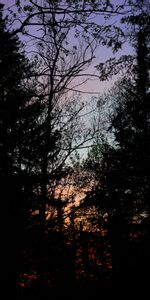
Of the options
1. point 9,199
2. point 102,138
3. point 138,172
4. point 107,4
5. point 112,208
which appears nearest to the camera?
point 107,4

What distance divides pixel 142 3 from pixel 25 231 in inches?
393

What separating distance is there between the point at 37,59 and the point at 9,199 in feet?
20.5

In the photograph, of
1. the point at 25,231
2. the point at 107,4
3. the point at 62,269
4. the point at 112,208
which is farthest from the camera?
the point at 112,208

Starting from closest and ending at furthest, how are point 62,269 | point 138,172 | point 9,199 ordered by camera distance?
point 9,199, point 62,269, point 138,172

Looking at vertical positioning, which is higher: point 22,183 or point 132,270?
point 22,183

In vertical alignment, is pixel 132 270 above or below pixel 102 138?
below

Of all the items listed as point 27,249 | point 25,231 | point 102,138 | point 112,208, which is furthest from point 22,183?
point 102,138

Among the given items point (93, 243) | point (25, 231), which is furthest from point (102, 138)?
point (25, 231)

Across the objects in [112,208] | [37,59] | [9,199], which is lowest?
[9,199]

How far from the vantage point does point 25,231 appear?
507 inches

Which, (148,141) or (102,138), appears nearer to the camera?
(148,141)

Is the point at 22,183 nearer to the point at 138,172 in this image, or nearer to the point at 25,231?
the point at 25,231

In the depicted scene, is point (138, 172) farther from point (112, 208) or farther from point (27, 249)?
point (27, 249)

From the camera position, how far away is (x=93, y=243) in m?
23.4
